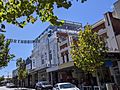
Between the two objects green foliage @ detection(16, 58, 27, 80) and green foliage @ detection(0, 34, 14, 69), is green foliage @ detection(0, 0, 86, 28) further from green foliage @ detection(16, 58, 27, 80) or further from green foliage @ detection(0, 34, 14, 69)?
green foliage @ detection(16, 58, 27, 80)

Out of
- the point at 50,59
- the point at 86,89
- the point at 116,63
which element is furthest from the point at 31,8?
the point at 50,59

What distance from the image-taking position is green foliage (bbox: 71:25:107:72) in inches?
819

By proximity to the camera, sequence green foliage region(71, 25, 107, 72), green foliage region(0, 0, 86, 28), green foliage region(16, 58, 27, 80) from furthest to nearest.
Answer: green foliage region(16, 58, 27, 80), green foliage region(71, 25, 107, 72), green foliage region(0, 0, 86, 28)

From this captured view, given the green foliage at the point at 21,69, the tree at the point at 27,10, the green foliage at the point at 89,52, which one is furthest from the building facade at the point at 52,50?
the tree at the point at 27,10

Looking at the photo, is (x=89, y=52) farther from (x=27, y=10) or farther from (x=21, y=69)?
(x=21, y=69)

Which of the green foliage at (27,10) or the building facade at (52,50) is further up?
the building facade at (52,50)

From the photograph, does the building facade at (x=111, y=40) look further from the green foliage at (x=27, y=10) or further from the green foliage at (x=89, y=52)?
the green foliage at (x=27, y=10)

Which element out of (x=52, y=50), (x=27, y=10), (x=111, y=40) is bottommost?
(x=27, y=10)

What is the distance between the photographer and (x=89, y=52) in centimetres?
2119

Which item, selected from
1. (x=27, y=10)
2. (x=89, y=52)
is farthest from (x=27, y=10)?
(x=89, y=52)

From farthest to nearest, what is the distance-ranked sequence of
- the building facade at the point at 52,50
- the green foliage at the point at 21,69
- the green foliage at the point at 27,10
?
1. the green foliage at the point at 21,69
2. the building facade at the point at 52,50
3. the green foliage at the point at 27,10

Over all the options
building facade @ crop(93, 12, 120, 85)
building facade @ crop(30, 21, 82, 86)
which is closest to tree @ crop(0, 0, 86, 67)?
building facade @ crop(93, 12, 120, 85)

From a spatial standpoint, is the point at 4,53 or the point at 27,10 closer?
the point at 27,10

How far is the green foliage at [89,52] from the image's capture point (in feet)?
68.3
